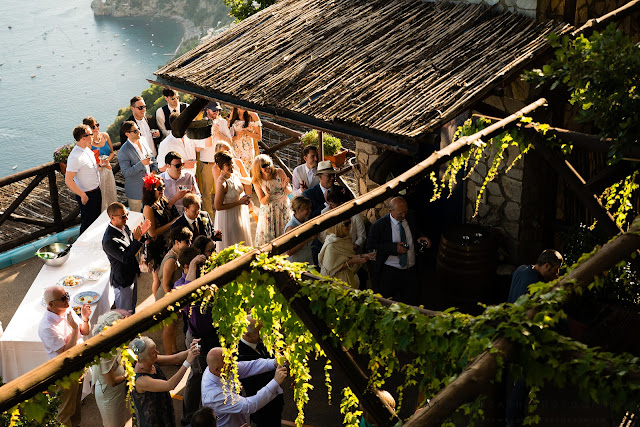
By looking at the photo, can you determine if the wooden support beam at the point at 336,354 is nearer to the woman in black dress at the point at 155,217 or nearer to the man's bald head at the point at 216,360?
the man's bald head at the point at 216,360

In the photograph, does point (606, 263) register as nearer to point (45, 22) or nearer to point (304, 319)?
point (304, 319)

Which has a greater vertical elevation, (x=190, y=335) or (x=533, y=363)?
(x=533, y=363)

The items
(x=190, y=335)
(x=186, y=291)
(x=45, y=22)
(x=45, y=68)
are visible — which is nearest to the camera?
(x=186, y=291)

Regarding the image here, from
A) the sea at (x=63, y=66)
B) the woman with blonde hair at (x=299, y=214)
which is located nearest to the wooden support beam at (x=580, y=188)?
the woman with blonde hair at (x=299, y=214)

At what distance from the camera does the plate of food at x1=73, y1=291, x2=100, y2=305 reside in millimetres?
7059

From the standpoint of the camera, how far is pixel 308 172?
29.2 feet

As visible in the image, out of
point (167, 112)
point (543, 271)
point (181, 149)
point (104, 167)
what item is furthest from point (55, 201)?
point (543, 271)

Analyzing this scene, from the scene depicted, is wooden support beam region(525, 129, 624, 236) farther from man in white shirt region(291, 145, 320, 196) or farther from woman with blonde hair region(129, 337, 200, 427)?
man in white shirt region(291, 145, 320, 196)

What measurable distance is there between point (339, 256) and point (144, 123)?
469 centimetres

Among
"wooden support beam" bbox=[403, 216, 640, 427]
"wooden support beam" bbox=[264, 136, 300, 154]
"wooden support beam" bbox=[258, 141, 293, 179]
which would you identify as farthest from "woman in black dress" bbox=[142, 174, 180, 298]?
"wooden support beam" bbox=[403, 216, 640, 427]

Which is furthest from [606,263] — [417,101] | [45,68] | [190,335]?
[45,68]

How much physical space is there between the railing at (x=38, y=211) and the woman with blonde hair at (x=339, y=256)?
17.1ft

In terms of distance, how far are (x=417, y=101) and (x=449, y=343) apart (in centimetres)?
405

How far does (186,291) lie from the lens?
3.38m
